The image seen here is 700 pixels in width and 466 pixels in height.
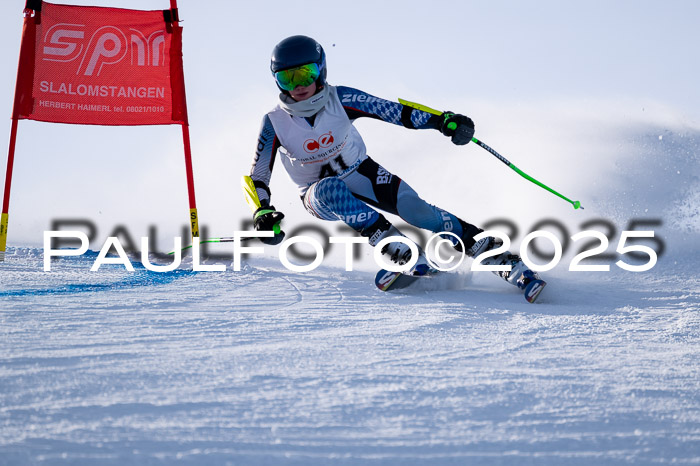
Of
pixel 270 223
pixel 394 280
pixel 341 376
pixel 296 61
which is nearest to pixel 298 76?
pixel 296 61

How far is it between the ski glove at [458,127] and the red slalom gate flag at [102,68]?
2.37 meters

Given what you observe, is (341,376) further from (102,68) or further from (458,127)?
(102,68)

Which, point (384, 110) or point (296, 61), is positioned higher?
point (296, 61)

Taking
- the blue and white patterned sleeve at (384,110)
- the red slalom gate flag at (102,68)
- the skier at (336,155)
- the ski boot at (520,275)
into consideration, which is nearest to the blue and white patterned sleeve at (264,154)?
the skier at (336,155)

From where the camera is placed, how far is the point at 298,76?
12.3 ft

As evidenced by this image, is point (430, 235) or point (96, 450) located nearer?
point (96, 450)

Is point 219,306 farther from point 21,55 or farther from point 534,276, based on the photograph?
point 21,55

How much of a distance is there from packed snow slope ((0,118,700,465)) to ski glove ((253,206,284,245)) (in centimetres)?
29

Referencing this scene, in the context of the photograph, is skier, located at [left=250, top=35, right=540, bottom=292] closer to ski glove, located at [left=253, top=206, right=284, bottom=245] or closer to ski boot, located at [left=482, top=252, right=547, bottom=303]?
ski glove, located at [left=253, top=206, right=284, bottom=245]

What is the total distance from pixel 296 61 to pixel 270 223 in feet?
2.89

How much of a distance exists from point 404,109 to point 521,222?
2.35 meters

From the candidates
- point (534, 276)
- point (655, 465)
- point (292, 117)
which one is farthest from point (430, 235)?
point (655, 465)

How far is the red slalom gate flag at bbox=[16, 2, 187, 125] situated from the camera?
5090 millimetres

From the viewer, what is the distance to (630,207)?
5.37m
